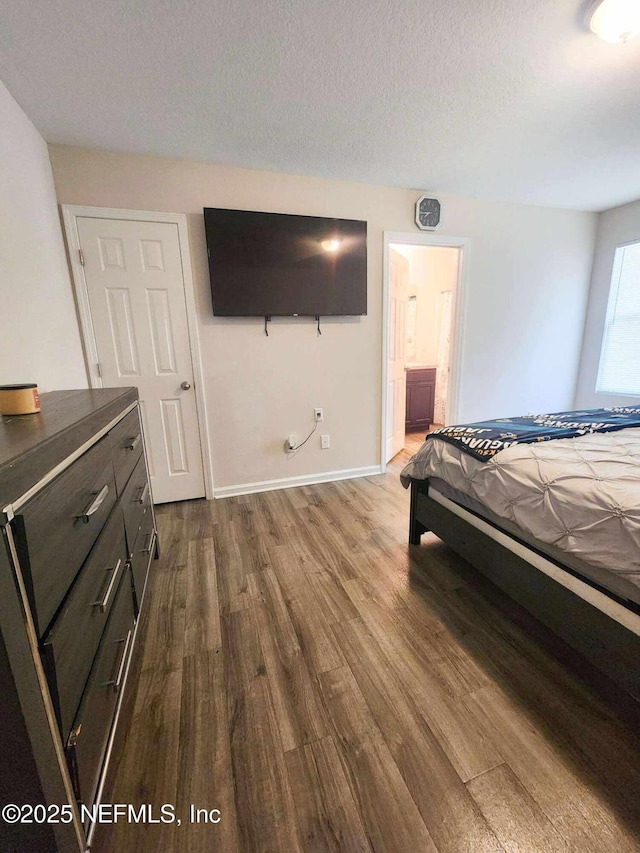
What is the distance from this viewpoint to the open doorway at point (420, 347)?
3615mm

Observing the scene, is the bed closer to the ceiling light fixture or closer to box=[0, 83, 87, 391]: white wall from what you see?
the ceiling light fixture

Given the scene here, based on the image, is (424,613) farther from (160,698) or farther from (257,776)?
(160,698)

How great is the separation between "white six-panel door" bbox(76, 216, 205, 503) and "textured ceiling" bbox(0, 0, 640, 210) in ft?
1.75

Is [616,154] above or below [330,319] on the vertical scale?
above

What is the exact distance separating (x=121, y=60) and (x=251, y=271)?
45.3 inches

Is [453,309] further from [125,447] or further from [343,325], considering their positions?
[125,447]

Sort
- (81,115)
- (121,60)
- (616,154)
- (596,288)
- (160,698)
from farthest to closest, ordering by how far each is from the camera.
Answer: (596,288) < (616,154) < (81,115) < (121,60) < (160,698)

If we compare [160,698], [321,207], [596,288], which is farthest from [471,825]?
[596,288]

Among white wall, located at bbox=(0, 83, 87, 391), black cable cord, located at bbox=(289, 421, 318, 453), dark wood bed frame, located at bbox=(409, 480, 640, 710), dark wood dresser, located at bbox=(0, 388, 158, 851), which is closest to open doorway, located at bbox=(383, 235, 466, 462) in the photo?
black cable cord, located at bbox=(289, 421, 318, 453)

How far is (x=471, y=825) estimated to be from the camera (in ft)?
2.81

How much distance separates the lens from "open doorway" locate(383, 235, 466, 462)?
3615 mm

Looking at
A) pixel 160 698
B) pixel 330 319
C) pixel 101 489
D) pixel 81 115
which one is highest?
pixel 81 115

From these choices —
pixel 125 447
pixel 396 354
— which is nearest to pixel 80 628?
pixel 125 447

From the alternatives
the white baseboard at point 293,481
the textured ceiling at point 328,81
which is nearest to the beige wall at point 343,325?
the white baseboard at point 293,481
